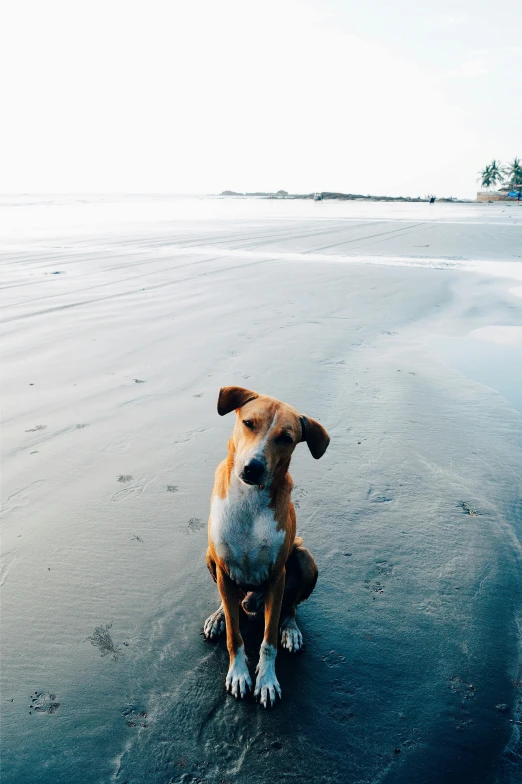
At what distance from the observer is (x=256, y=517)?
268cm

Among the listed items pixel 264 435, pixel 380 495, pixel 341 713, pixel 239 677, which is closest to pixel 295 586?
pixel 239 677

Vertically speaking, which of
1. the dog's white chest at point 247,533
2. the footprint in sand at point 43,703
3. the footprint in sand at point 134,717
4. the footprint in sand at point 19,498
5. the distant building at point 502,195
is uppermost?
the distant building at point 502,195

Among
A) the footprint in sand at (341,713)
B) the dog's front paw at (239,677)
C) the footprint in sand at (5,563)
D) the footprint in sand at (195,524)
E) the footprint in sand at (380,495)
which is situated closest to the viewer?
the footprint in sand at (341,713)

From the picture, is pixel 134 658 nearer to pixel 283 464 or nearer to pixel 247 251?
pixel 283 464

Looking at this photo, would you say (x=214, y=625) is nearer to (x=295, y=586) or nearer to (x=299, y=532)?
(x=295, y=586)

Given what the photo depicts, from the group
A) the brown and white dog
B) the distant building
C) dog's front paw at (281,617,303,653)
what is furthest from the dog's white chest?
the distant building

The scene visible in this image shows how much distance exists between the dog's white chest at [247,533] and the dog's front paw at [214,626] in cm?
51

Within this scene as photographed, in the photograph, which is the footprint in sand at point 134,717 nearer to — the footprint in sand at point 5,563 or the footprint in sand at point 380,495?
the footprint in sand at point 5,563

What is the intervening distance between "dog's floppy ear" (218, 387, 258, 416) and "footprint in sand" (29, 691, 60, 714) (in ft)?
5.16

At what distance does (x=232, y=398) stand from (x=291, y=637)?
1346 millimetres

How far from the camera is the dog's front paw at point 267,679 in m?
2.69

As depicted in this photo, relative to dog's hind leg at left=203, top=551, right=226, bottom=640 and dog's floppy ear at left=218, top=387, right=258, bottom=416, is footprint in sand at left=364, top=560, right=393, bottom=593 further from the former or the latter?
dog's floppy ear at left=218, top=387, right=258, bottom=416

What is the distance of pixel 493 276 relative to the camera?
44.9ft

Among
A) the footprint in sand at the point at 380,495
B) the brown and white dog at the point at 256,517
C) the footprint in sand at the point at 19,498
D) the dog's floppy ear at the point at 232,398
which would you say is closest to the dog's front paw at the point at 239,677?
the brown and white dog at the point at 256,517
